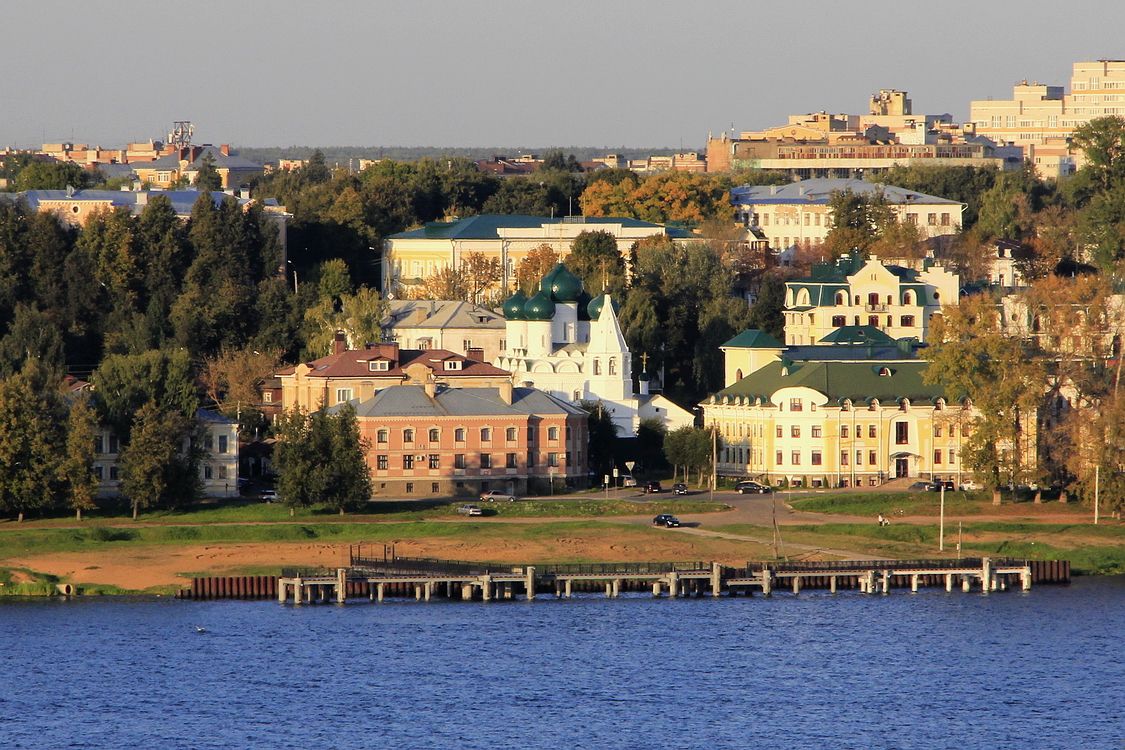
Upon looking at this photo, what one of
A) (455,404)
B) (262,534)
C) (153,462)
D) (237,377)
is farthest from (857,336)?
(153,462)

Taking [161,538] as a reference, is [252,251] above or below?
above

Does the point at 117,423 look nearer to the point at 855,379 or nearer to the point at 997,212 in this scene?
the point at 855,379

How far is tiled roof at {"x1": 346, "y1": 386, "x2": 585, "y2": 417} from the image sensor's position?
356 feet

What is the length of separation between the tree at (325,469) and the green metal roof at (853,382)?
66.9 ft

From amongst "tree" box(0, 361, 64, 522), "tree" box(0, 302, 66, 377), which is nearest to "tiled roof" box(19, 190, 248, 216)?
"tree" box(0, 302, 66, 377)

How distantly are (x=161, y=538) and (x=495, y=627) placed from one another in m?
16.7

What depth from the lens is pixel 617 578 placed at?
93.4 m

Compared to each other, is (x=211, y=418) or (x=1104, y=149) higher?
(x=1104, y=149)

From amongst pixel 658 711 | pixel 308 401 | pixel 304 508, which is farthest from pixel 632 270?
pixel 658 711

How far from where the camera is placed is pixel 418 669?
8088cm

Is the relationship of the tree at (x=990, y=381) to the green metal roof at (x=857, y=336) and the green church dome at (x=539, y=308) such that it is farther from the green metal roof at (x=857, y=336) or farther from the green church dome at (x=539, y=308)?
the green church dome at (x=539, y=308)

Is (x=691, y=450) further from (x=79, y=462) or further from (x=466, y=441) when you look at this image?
(x=79, y=462)

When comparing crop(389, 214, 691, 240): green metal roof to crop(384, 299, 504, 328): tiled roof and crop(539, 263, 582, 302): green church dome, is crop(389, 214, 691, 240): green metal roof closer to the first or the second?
crop(384, 299, 504, 328): tiled roof

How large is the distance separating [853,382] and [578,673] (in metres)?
36.6
